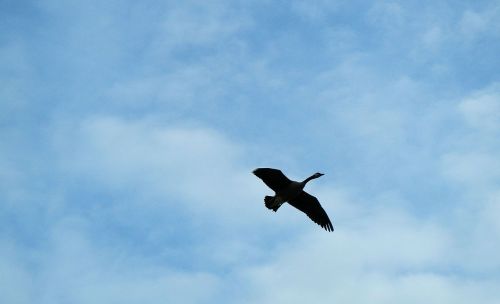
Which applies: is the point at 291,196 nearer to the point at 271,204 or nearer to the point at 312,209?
the point at 271,204

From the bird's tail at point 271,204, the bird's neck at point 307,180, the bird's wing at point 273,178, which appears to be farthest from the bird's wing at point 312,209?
the bird's wing at point 273,178

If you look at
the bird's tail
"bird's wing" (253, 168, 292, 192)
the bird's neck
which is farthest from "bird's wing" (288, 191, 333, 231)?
"bird's wing" (253, 168, 292, 192)

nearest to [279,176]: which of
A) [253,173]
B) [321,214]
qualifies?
[253,173]

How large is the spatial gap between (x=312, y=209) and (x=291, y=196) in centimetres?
220

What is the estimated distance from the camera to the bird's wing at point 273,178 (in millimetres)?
24203

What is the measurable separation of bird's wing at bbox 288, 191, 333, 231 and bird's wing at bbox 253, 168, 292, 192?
6.64 feet

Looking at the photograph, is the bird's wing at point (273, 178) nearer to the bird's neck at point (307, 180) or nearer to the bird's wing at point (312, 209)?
the bird's neck at point (307, 180)

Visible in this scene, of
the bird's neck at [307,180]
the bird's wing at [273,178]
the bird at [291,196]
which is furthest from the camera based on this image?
the bird's neck at [307,180]

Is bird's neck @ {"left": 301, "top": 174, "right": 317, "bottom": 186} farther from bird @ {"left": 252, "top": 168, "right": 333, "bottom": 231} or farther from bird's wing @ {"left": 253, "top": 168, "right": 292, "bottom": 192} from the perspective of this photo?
bird's wing @ {"left": 253, "top": 168, "right": 292, "bottom": 192}

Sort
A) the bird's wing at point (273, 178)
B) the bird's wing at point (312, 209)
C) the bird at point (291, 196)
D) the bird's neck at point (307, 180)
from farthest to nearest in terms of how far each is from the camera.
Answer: the bird's wing at point (312, 209), the bird's neck at point (307, 180), the bird at point (291, 196), the bird's wing at point (273, 178)

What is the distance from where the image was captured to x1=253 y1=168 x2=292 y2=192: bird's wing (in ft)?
79.4

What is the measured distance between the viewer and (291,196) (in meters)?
25.8

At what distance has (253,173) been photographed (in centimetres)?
2408

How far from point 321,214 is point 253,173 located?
5.28 meters
